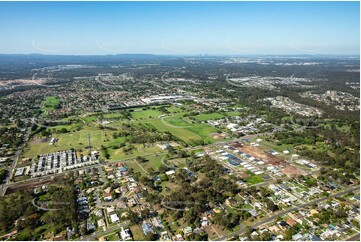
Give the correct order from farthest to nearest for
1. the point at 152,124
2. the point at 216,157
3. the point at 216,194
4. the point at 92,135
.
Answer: the point at 152,124
the point at 92,135
the point at 216,157
the point at 216,194

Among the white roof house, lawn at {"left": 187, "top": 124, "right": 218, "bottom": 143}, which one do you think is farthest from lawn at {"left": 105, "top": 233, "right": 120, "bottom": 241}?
lawn at {"left": 187, "top": 124, "right": 218, "bottom": 143}

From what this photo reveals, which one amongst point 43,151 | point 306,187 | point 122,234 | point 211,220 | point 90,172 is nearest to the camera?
point 122,234

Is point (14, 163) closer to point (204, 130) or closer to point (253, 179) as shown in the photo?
point (204, 130)

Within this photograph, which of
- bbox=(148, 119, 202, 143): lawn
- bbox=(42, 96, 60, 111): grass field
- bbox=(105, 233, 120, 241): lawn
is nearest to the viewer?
bbox=(105, 233, 120, 241): lawn

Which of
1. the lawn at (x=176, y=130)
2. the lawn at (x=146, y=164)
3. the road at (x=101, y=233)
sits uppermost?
the lawn at (x=146, y=164)

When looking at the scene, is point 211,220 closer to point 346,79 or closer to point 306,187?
point 306,187

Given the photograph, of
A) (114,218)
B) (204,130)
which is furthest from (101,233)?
(204,130)

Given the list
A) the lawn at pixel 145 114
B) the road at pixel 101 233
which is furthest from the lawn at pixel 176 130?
the road at pixel 101 233

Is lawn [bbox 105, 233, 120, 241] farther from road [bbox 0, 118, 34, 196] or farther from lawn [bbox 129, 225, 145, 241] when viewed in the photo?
road [bbox 0, 118, 34, 196]

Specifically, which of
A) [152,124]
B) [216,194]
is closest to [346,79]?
[152,124]

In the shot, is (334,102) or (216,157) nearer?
(216,157)

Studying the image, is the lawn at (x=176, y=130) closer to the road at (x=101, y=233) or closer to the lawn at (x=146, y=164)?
the lawn at (x=146, y=164)
